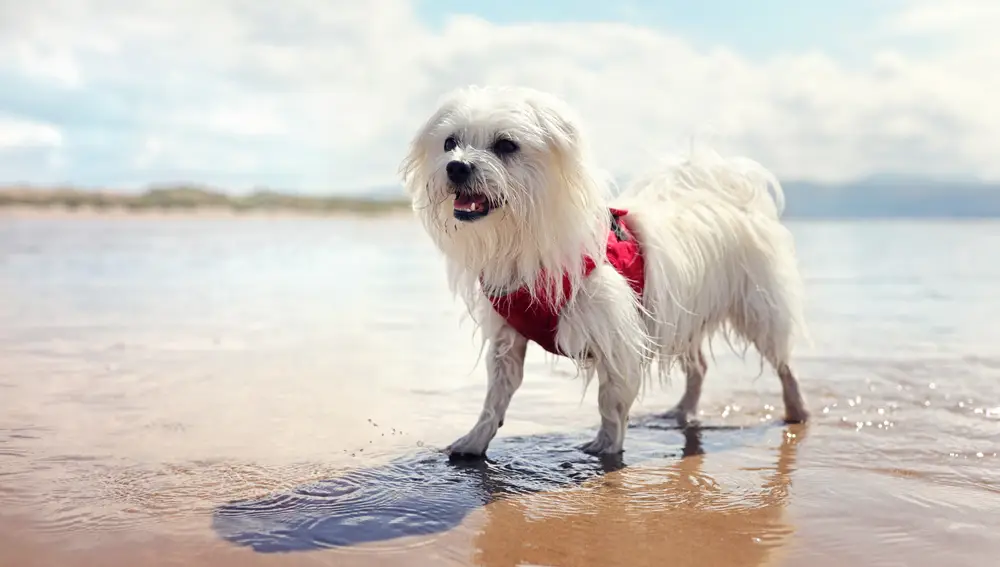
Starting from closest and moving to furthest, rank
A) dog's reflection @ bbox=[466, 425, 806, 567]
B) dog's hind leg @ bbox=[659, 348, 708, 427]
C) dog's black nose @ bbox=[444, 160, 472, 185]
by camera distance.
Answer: dog's reflection @ bbox=[466, 425, 806, 567]
dog's black nose @ bbox=[444, 160, 472, 185]
dog's hind leg @ bbox=[659, 348, 708, 427]

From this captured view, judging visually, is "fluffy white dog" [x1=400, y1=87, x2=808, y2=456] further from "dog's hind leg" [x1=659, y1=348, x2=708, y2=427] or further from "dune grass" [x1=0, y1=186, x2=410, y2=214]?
"dune grass" [x1=0, y1=186, x2=410, y2=214]

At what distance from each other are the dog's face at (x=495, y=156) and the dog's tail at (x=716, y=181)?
1.28 meters

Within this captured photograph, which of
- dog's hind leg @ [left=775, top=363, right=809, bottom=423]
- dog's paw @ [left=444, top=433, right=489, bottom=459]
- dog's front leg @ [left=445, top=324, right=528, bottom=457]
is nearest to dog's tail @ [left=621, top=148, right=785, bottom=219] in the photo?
dog's hind leg @ [left=775, top=363, right=809, bottom=423]

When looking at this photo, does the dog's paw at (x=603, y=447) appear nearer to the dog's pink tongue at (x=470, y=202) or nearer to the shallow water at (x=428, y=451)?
the shallow water at (x=428, y=451)

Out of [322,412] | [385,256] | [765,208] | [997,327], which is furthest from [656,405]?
[385,256]

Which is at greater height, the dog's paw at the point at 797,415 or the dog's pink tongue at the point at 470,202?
the dog's pink tongue at the point at 470,202

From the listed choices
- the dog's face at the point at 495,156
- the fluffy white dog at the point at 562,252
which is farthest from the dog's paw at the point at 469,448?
the dog's face at the point at 495,156

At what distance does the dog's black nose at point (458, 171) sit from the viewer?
3666 mm

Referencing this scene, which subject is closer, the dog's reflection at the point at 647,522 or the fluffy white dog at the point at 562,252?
the dog's reflection at the point at 647,522

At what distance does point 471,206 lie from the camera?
376cm

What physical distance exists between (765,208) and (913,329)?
10.8ft

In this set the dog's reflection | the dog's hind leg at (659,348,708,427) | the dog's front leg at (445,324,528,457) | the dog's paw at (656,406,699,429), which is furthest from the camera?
the dog's hind leg at (659,348,708,427)

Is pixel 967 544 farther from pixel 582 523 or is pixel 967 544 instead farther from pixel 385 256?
pixel 385 256

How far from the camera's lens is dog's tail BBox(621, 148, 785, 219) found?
198 inches
